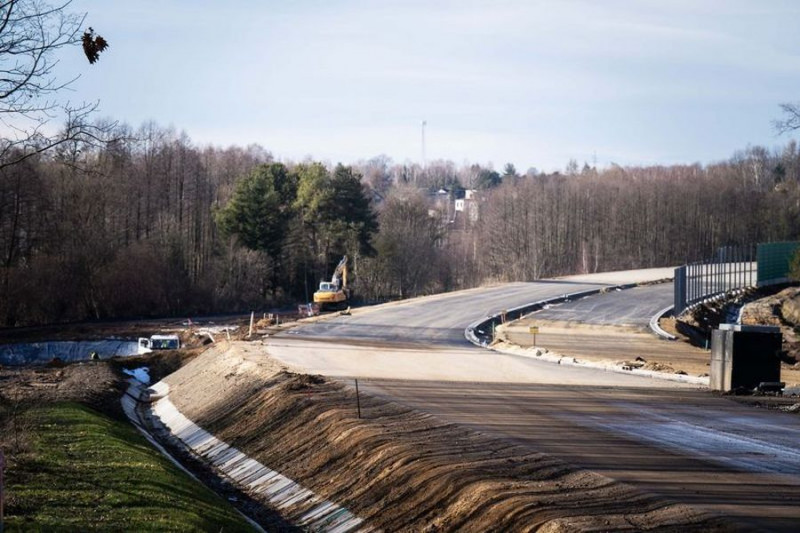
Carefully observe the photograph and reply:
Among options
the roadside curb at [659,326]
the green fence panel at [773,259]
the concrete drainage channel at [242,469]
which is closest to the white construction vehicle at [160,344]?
the concrete drainage channel at [242,469]

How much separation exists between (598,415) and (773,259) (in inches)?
2326

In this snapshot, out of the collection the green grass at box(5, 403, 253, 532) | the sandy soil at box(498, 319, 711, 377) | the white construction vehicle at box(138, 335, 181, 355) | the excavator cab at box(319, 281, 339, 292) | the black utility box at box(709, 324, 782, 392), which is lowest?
the white construction vehicle at box(138, 335, 181, 355)

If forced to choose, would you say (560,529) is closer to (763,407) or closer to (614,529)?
(614,529)

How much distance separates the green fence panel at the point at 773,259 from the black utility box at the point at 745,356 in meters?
50.1

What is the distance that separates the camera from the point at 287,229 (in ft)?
312

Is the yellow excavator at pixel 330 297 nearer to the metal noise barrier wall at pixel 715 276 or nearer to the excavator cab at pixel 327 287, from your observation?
the excavator cab at pixel 327 287

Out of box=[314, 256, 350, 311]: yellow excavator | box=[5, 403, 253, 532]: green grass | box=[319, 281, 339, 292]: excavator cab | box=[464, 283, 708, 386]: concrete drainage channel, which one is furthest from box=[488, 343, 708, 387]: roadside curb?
box=[319, 281, 339, 292]: excavator cab

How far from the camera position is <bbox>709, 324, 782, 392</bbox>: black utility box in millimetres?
25484

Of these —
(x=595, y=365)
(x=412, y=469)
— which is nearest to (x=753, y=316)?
(x=595, y=365)

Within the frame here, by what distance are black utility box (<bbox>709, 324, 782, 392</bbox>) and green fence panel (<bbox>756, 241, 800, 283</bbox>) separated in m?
50.1

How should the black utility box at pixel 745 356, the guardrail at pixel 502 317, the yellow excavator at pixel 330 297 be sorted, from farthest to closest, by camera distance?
the yellow excavator at pixel 330 297 < the guardrail at pixel 502 317 < the black utility box at pixel 745 356

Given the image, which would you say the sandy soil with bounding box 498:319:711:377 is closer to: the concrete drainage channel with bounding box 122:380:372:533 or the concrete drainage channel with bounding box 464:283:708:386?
the concrete drainage channel with bounding box 464:283:708:386

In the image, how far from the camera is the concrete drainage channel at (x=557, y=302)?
3185 cm

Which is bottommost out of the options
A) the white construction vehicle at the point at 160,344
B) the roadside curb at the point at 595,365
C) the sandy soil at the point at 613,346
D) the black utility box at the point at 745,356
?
the white construction vehicle at the point at 160,344
